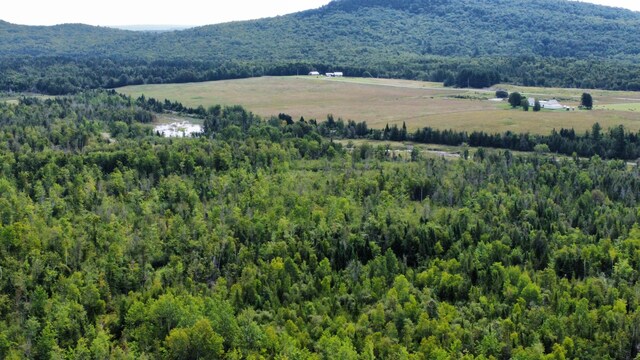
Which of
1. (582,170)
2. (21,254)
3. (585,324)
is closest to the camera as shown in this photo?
(585,324)

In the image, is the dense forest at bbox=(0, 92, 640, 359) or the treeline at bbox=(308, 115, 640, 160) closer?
the dense forest at bbox=(0, 92, 640, 359)

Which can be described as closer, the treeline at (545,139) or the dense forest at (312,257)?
the dense forest at (312,257)

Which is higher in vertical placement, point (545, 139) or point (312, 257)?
point (545, 139)

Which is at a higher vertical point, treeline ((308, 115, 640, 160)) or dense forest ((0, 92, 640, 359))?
treeline ((308, 115, 640, 160))

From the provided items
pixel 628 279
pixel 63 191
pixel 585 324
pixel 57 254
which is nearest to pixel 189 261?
pixel 57 254

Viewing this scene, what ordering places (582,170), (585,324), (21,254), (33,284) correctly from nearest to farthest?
1. (585,324)
2. (33,284)
3. (21,254)
4. (582,170)

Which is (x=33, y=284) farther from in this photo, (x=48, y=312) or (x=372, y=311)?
(x=372, y=311)

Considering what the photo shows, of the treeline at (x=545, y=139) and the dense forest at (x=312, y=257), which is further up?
the treeline at (x=545, y=139)

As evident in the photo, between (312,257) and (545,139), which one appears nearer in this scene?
(312,257)
